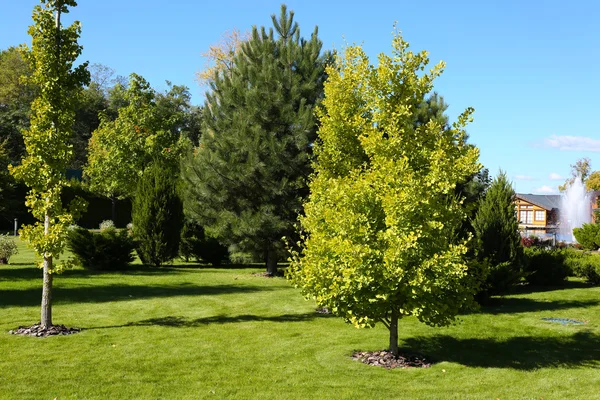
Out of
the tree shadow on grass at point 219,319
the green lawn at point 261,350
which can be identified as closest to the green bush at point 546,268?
the green lawn at point 261,350

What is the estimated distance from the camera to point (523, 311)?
574 inches

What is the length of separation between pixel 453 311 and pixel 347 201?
2518 millimetres

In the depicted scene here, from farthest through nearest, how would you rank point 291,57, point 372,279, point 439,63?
1. point 291,57
2. point 439,63
3. point 372,279

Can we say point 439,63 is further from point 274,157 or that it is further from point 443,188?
point 274,157

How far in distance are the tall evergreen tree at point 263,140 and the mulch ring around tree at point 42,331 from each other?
9.00 meters

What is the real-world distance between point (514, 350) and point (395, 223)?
4.14m

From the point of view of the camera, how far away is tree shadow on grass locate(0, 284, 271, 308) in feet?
45.9

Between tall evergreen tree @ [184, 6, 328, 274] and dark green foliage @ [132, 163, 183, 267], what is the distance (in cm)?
276

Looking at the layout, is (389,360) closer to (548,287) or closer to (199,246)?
(548,287)

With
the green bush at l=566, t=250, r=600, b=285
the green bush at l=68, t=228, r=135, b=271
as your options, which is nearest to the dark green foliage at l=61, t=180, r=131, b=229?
the green bush at l=68, t=228, r=135, b=271

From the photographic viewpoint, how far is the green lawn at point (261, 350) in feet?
25.3

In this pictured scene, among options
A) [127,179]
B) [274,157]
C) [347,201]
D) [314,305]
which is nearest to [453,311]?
[347,201]

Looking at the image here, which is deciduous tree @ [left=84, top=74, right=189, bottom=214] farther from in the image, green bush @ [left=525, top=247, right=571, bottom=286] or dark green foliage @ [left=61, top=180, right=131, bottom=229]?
green bush @ [left=525, top=247, right=571, bottom=286]

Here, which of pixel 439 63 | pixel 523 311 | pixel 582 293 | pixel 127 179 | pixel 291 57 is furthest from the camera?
pixel 127 179
